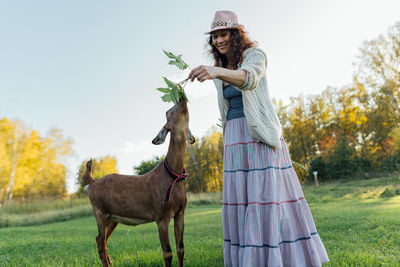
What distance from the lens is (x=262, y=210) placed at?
2344 millimetres

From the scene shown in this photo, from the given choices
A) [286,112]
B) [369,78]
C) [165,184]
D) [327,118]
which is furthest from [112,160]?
[165,184]

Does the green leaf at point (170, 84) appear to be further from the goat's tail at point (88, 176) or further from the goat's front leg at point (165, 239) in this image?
the goat's tail at point (88, 176)

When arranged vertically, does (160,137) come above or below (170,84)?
below

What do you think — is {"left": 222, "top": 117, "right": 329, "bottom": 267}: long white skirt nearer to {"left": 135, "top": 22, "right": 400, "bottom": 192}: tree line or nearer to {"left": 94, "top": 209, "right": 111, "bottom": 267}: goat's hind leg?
{"left": 94, "top": 209, "right": 111, "bottom": 267}: goat's hind leg

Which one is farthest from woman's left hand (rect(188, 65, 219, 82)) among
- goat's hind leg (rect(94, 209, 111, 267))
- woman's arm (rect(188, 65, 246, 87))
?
goat's hind leg (rect(94, 209, 111, 267))

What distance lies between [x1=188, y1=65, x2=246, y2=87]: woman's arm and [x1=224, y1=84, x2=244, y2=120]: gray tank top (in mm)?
552

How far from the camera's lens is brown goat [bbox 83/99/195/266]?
9.14 ft

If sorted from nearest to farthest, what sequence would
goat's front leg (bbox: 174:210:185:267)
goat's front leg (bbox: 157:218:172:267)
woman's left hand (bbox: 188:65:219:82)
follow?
1. woman's left hand (bbox: 188:65:219:82)
2. goat's front leg (bbox: 157:218:172:267)
3. goat's front leg (bbox: 174:210:185:267)

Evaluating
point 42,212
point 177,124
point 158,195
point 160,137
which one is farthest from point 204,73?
point 42,212

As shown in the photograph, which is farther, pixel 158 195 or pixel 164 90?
pixel 158 195

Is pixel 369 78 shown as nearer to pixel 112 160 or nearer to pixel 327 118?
pixel 327 118

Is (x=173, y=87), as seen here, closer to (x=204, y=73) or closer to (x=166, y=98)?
(x=166, y=98)

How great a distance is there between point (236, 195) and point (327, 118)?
98.6ft

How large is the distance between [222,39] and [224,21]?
16 cm
